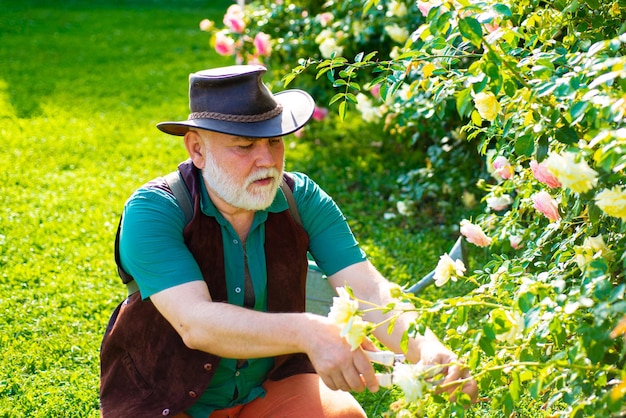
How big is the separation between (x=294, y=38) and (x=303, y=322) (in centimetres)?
387

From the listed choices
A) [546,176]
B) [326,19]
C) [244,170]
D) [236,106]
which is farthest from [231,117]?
[326,19]

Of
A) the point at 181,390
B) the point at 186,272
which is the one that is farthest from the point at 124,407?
the point at 186,272

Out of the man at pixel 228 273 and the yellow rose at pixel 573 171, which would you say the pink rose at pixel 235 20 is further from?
the yellow rose at pixel 573 171

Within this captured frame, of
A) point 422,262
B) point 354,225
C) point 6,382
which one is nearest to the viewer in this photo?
point 6,382

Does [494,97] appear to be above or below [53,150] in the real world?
above

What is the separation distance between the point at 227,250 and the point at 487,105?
0.95 metres

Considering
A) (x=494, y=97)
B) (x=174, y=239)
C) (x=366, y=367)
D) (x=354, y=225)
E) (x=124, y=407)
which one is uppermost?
(x=494, y=97)

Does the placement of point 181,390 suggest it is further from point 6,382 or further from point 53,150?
point 53,150

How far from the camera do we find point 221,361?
271 cm

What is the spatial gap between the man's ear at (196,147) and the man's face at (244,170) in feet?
0.17

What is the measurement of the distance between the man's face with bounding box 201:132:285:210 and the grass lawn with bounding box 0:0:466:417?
1.15 meters

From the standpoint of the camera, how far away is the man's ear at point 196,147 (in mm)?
2689

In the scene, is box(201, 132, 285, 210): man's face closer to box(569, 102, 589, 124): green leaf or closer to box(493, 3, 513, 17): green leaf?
box(493, 3, 513, 17): green leaf

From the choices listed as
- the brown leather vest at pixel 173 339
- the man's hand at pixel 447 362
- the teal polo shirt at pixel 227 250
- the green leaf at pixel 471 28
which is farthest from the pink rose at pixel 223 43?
the green leaf at pixel 471 28
